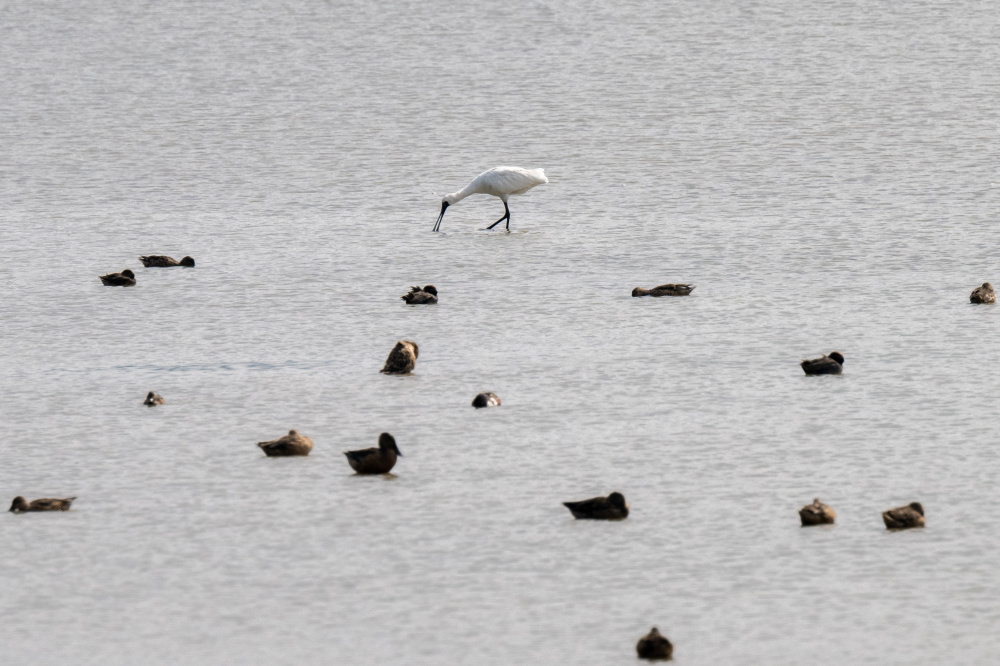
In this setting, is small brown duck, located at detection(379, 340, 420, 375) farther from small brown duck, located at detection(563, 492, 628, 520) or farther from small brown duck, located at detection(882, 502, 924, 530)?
small brown duck, located at detection(882, 502, 924, 530)

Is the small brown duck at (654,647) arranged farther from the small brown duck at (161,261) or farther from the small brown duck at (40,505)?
the small brown duck at (161,261)

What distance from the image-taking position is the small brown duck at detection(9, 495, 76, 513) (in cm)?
1370

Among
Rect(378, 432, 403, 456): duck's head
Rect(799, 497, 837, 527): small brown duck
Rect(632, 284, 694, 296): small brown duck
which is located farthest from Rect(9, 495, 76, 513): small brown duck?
Rect(632, 284, 694, 296): small brown duck

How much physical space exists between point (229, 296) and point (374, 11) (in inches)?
1520

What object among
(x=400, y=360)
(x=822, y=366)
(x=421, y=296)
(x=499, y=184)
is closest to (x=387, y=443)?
(x=400, y=360)

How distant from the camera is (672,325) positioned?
2103 cm

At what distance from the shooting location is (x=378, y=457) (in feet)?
48.0

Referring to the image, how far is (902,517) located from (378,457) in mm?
4288

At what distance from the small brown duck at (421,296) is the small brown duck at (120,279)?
160 inches

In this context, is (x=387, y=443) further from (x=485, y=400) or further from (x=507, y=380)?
(x=507, y=380)

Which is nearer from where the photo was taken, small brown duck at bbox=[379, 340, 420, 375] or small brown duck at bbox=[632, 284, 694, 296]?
small brown duck at bbox=[379, 340, 420, 375]

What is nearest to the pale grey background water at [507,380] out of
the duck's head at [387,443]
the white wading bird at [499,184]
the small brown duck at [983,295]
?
the small brown duck at [983,295]

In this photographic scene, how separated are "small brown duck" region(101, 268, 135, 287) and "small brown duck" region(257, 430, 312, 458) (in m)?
9.36

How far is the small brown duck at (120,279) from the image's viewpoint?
2417 cm
